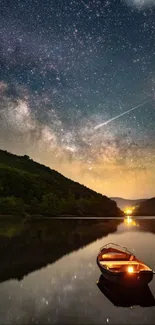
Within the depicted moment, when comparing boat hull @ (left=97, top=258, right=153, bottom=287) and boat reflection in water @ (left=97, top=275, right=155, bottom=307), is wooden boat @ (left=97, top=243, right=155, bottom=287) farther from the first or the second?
boat reflection in water @ (left=97, top=275, right=155, bottom=307)

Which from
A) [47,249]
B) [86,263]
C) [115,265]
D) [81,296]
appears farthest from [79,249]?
[81,296]

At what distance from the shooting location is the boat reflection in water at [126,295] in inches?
827

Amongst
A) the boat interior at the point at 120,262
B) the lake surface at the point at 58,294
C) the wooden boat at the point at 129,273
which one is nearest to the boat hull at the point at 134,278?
the wooden boat at the point at 129,273

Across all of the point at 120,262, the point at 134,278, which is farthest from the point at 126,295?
the point at 120,262

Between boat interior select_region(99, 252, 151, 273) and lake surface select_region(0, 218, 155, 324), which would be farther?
boat interior select_region(99, 252, 151, 273)

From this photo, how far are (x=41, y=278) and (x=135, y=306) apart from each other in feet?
36.0

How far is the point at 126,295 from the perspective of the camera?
22.9 m

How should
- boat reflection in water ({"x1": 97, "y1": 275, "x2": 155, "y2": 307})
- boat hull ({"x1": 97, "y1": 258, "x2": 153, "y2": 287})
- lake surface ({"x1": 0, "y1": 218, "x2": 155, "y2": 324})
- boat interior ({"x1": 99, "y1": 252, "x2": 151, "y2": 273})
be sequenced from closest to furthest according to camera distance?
lake surface ({"x1": 0, "y1": 218, "x2": 155, "y2": 324}), boat reflection in water ({"x1": 97, "y1": 275, "x2": 155, "y2": 307}), boat hull ({"x1": 97, "y1": 258, "x2": 153, "y2": 287}), boat interior ({"x1": 99, "y1": 252, "x2": 151, "y2": 273})

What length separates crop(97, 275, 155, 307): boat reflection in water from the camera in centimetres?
2102

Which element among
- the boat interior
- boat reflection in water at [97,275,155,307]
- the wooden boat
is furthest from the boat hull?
the boat interior

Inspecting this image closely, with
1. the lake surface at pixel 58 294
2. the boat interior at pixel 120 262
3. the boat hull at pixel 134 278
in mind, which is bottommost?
the lake surface at pixel 58 294

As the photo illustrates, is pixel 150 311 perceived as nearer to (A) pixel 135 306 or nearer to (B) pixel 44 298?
(A) pixel 135 306

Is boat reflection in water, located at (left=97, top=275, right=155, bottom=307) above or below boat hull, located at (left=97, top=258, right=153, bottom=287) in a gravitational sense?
below

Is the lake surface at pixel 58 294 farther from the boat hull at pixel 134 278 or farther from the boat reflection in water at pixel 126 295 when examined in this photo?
the boat hull at pixel 134 278
